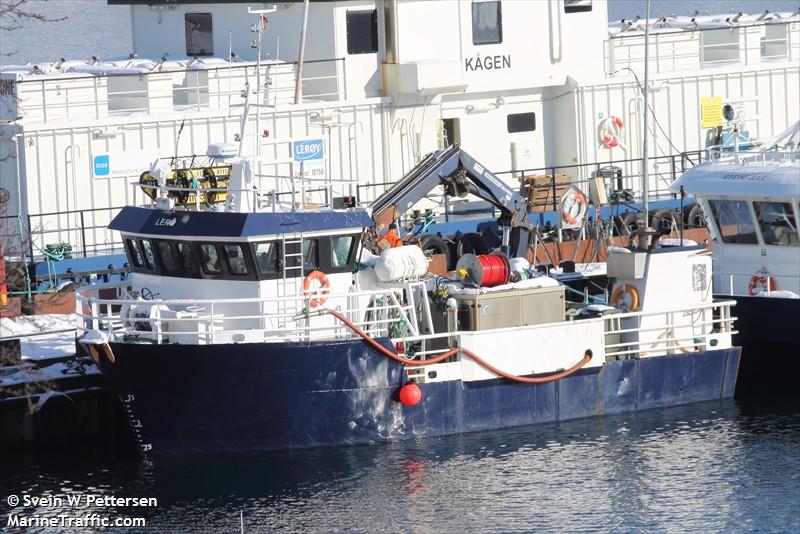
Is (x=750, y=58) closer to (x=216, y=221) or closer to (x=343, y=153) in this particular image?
(x=343, y=153)

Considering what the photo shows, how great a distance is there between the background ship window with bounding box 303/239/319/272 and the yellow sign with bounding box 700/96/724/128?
50.8ft

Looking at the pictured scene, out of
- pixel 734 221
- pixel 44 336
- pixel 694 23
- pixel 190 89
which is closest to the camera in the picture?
pixel 44 336

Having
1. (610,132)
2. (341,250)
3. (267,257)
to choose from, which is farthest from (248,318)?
(610,132)

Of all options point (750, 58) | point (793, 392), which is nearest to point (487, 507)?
point (793, 392)

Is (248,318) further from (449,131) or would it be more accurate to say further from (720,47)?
(720,47)

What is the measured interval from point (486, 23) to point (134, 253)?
1196 centimetres

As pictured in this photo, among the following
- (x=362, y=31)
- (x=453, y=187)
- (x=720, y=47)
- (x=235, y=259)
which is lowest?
(x=235, y=259)

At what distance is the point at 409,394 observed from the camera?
2248 centimetres

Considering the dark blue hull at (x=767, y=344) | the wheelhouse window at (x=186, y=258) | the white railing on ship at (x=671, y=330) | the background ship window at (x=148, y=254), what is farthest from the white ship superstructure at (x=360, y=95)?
the white railing on ship at (x=671, y=330)

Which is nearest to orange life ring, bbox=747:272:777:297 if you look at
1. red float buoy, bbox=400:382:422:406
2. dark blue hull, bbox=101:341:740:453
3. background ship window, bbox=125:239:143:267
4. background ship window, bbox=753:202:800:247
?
background ship window, bbox=753:202:800:247

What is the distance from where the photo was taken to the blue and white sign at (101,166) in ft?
97.1

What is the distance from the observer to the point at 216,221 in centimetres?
2228

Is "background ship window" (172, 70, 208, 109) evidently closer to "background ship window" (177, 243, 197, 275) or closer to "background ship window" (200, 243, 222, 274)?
"background ship window" (177, 243, 197, 275)

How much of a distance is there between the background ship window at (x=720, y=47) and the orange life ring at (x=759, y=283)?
10556 millimetres
